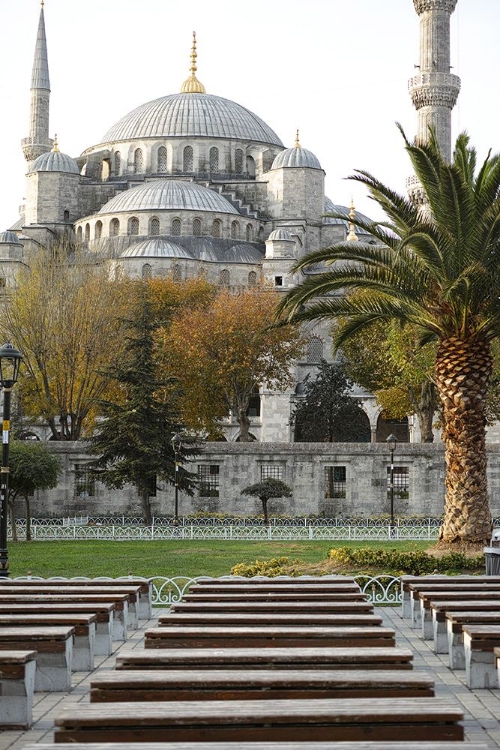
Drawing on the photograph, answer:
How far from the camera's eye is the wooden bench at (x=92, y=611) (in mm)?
8703

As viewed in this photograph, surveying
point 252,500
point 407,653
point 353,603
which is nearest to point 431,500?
point 252,500

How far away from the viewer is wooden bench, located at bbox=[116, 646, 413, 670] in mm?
6562

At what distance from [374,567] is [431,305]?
362cm

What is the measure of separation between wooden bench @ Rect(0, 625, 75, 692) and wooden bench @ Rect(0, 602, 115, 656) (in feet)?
1.76

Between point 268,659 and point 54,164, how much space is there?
62.4 metres

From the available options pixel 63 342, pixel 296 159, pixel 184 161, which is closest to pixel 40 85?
pixel 184 161

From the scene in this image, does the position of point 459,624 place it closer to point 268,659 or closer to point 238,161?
point 268,659

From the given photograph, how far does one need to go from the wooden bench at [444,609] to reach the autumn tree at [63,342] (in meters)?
27.2

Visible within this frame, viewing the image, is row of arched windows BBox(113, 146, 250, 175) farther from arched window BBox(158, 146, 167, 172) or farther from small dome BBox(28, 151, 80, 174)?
small dome BBox(28, 151, 80, 174)

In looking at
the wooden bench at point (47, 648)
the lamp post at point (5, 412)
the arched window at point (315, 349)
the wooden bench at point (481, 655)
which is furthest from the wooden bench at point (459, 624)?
the arched window at point (315, 349)

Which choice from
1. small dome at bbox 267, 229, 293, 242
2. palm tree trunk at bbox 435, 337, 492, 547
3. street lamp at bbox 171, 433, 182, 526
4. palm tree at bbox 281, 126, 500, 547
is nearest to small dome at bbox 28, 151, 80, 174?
small dome at bbox 267, 229, 293, 242

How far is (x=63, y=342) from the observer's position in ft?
121

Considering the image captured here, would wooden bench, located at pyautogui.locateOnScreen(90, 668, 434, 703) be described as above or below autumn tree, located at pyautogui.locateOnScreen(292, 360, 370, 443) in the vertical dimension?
below

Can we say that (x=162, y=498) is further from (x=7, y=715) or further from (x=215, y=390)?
(x=7, y=715)
